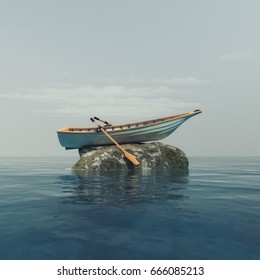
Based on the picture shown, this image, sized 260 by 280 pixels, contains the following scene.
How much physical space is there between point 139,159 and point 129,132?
314cm

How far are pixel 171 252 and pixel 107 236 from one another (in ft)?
5.26

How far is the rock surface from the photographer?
21.9 meters

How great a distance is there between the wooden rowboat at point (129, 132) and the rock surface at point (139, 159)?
927mm

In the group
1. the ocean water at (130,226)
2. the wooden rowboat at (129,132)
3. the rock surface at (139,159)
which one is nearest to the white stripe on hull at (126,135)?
the wooden rowboat at (129,132)

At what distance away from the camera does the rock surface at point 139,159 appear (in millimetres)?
21859

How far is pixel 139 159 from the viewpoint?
882 inches

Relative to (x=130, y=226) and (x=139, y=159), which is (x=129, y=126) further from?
(x=130, y=226)

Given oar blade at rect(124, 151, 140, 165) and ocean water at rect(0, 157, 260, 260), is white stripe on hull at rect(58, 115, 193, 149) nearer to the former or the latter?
oar blade at rect(124, 151, 140, 165)

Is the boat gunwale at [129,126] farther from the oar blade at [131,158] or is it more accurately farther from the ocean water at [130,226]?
the ocean water at [130,226]

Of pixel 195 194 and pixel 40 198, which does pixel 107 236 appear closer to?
pixel 40 198

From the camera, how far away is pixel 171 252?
15.3ft

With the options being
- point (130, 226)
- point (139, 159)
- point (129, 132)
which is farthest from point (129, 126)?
point (130, 226)
